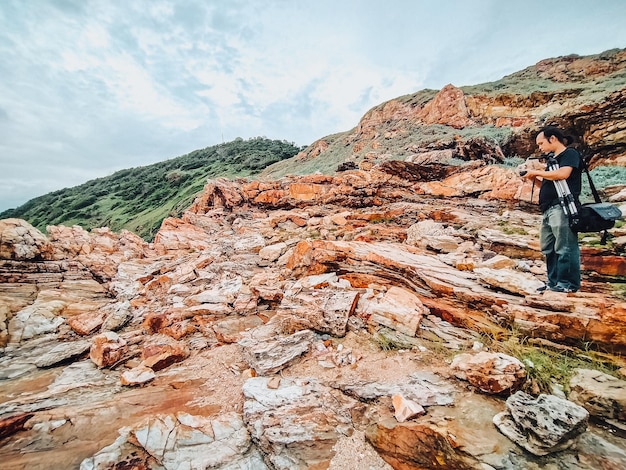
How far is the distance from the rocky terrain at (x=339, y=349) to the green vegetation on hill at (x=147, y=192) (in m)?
19.2

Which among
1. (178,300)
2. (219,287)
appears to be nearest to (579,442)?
(219,287)

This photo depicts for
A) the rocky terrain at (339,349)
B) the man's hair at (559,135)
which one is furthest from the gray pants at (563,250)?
the man's hair at (559,135)

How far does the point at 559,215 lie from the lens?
346 cm

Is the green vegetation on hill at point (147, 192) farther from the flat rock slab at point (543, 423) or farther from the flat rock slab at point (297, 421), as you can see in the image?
the flat rock slab at point (543, 423)

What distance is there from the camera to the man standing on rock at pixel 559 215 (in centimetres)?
337

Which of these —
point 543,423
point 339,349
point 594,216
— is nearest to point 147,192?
point 339,349

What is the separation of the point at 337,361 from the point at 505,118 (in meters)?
17.4

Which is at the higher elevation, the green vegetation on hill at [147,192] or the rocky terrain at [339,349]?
the green vegetation on hill at [147,192]

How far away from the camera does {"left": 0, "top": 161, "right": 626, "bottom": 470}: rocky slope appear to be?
2.42 meters

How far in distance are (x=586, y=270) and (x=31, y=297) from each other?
13.4 meters

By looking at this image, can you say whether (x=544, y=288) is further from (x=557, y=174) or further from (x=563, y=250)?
(x=557, y=174)

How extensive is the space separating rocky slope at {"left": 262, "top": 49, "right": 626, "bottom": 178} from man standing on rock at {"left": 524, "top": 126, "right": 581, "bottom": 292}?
31.9ft

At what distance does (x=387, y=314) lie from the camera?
4391 millimetres

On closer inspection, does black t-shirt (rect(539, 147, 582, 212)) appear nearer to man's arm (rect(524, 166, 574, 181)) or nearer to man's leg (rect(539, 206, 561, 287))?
man's arm (rect(524, 166, 574, 181))
